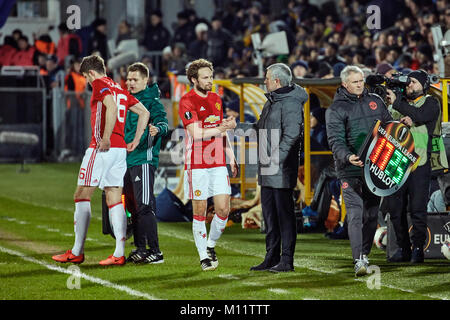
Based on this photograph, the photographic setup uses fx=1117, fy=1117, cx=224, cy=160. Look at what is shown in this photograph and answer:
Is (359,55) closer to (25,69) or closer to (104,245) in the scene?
(104,245)

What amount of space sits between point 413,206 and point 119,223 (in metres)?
2.93

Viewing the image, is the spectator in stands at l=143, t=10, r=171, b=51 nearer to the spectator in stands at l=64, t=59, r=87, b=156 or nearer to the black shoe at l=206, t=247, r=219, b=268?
the spectator in stands at l=64, t=59, r=87, b=156

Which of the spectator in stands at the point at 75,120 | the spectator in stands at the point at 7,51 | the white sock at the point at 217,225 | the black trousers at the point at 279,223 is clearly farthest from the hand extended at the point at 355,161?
the spectator in stands at the point at 7,51

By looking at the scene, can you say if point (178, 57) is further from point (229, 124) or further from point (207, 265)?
point (229, 124)

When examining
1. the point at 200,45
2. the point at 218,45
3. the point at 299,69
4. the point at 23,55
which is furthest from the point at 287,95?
the point at 23,55

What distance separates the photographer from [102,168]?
1058cm

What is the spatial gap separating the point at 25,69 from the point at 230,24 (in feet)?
19.2

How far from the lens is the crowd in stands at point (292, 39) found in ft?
63.2

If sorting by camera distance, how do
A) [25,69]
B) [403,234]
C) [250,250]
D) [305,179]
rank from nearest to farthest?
[403,234], [250,250], [305,179], [25,69]

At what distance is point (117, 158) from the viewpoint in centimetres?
1063

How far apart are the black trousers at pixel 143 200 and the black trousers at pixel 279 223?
125cm

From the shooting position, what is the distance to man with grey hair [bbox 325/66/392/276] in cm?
1019

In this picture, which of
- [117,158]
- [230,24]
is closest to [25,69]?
[230,24]

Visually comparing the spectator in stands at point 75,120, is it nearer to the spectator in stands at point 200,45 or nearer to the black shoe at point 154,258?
the spectator in stands at point 200,45
